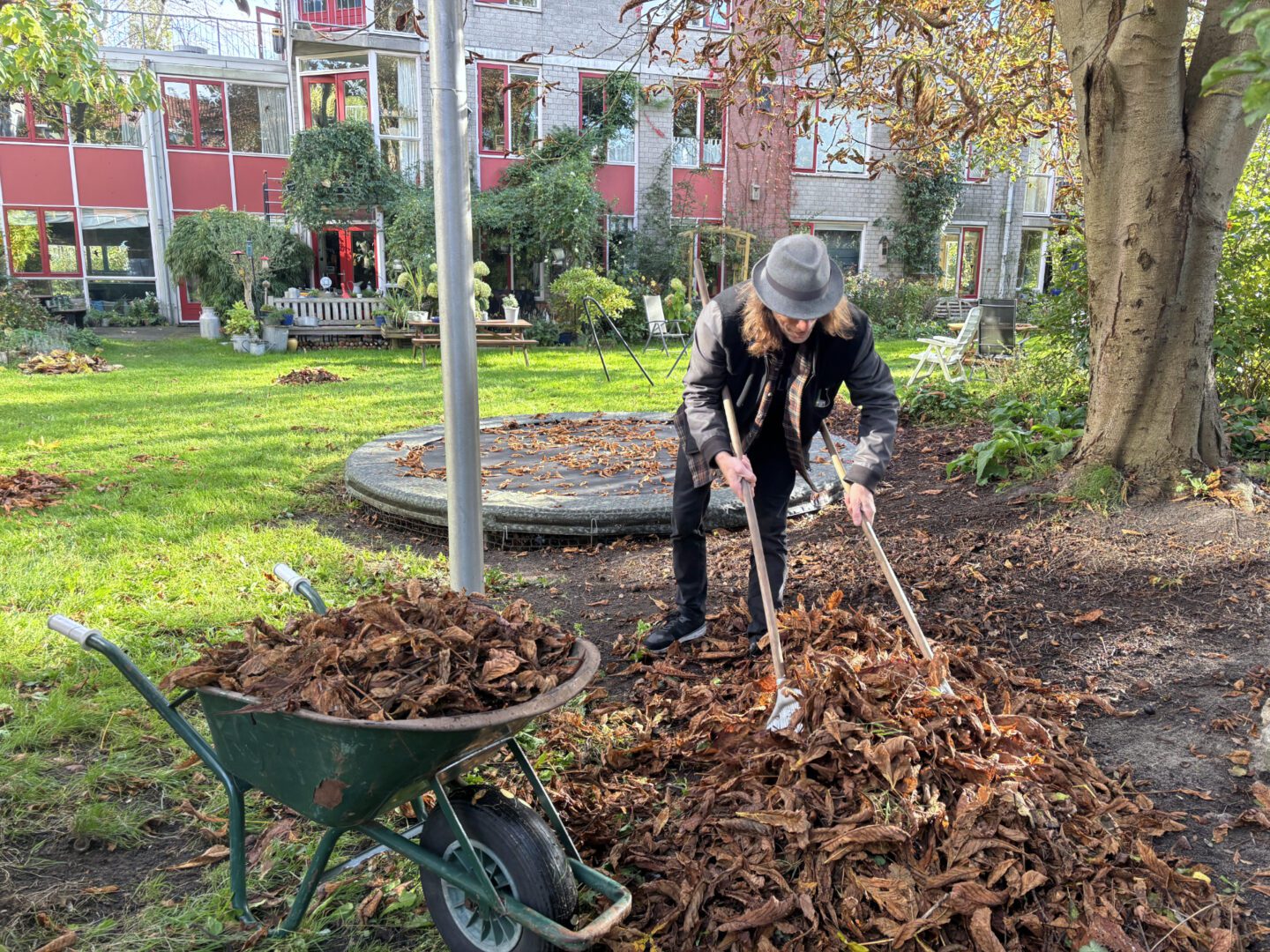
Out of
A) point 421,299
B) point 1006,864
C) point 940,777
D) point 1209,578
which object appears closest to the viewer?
point 1006,864

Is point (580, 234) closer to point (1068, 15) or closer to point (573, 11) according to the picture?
point (573, 11)

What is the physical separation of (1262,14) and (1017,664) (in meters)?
2.72

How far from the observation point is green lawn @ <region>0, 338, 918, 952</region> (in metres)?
2.74

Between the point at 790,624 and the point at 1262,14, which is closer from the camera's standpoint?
the point at 1262,14

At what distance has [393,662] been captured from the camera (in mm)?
2139

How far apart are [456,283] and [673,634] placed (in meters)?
1.69

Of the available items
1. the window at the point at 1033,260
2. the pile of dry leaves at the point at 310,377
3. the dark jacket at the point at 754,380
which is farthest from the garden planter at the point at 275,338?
the window at the point at 1033,260

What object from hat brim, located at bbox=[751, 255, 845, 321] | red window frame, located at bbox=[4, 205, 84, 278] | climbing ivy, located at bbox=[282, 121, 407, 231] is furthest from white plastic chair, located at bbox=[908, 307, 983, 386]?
red window frame, located at bbox=[4, 205, 84, 278]

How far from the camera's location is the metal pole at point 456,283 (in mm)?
3119

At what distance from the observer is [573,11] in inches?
782

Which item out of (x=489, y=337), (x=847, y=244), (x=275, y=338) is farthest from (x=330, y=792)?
(x=847, y=244)

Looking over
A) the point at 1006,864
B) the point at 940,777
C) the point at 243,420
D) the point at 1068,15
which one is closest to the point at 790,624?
the point at 940,777

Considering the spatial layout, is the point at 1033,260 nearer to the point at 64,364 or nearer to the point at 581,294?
the point at 581,294

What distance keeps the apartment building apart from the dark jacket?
16867 millimetres
